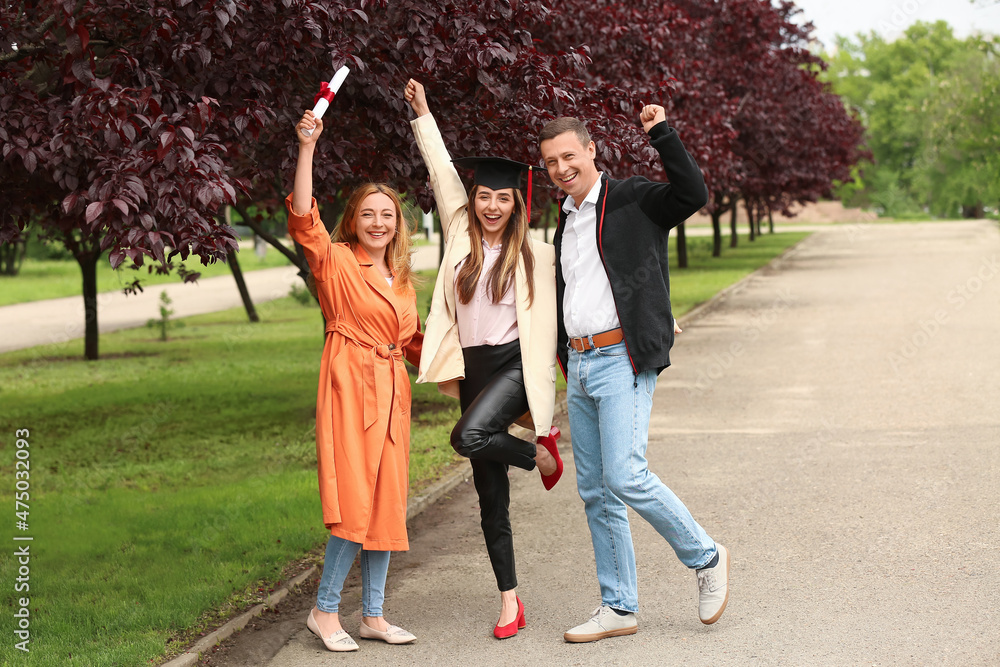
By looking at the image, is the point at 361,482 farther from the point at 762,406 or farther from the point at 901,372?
the point at 901,372

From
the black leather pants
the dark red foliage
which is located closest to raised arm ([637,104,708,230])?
the black leather pants

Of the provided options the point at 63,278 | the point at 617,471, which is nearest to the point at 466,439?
the point at 617,471

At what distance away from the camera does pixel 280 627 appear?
15.4ft

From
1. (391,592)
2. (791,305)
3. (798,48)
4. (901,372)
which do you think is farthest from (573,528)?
(798,48)

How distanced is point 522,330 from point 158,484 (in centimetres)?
458

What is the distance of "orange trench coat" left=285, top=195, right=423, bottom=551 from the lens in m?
4.19

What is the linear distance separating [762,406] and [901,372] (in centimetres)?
239

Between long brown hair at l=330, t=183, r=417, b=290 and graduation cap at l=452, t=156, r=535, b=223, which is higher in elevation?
graduation cap at l=452, t=156, r=535, b=223

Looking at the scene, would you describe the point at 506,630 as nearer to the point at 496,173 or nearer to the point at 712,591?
the point at 712,591

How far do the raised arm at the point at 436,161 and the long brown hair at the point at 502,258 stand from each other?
0.60 feet

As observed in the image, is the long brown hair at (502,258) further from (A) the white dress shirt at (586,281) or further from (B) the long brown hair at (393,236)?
(B) the long brown hair at (393,236)

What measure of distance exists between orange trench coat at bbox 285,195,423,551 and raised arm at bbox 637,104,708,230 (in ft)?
3.68

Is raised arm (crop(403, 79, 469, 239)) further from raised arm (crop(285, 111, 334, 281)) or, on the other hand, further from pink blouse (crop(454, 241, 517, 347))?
raised arm (crop(285, 111, 334, 281))

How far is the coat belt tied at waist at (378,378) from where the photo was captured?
424cm
